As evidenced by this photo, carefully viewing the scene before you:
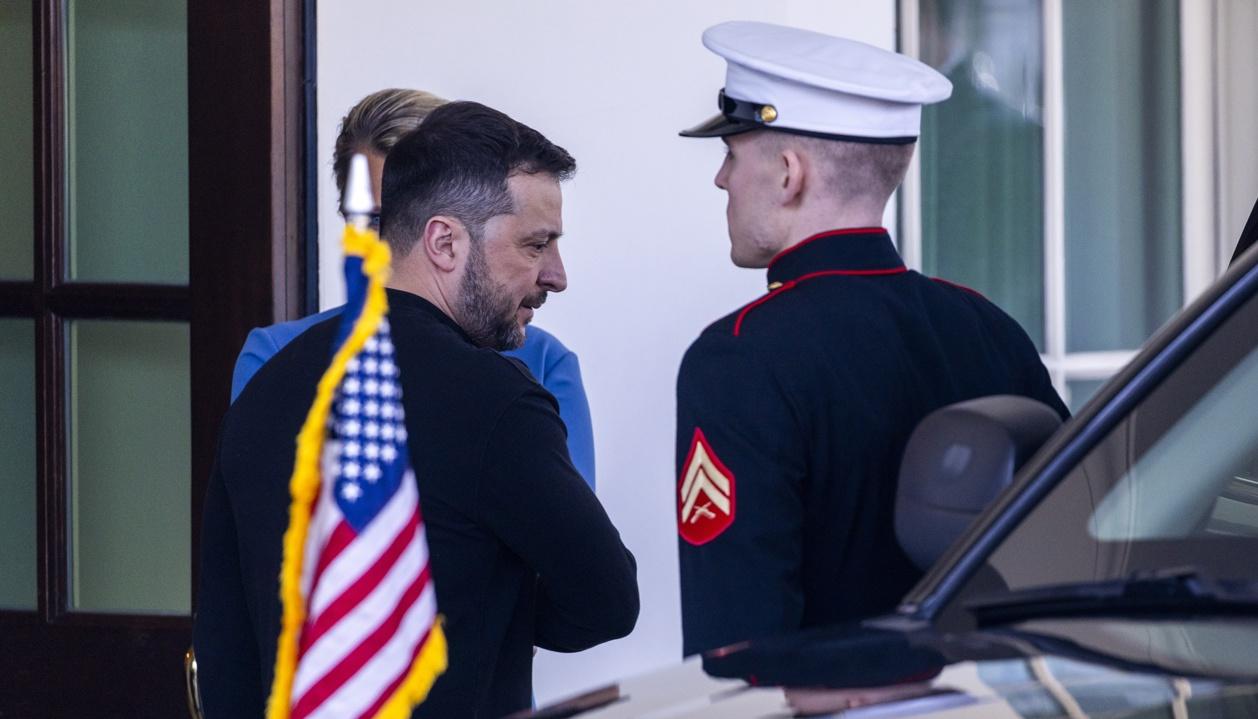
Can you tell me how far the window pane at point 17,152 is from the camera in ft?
11.2

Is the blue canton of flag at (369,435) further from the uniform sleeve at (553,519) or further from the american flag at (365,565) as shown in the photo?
the uniform sleeve at (553,519)

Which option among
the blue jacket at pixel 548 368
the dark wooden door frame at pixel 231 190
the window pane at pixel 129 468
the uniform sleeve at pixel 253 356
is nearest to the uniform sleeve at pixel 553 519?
the blue jacket at pixel 548 368

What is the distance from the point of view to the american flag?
1632 millimetres

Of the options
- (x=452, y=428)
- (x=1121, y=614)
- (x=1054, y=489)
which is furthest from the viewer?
(x=452, y=428)

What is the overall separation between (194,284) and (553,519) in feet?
5.87

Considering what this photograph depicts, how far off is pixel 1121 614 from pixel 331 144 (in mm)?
2397

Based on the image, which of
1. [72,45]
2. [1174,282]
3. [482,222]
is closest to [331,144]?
[72,45]

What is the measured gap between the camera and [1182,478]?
A: 1442 mm

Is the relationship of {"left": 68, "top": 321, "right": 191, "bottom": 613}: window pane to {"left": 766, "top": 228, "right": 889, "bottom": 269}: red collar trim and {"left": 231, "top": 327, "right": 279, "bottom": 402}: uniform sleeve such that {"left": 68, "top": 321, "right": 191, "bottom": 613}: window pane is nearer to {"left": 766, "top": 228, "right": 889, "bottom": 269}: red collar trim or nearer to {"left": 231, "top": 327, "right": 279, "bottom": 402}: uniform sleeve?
{"left": 231, "top": 327, "right": 279, "bottom": 402}: uniform sleeve

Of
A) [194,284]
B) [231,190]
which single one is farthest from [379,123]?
[194,284]

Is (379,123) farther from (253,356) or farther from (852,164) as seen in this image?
(852,164)

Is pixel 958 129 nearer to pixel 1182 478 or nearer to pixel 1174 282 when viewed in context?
pixel 1174 282

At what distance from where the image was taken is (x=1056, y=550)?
1396 millimetres

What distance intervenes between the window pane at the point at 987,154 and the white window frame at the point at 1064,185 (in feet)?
0.08
